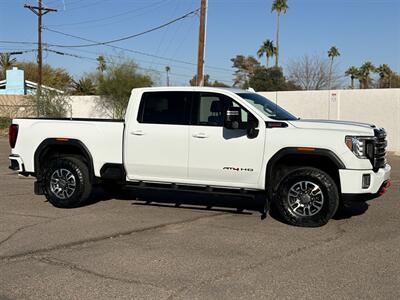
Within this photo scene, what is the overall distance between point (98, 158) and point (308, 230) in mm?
3638

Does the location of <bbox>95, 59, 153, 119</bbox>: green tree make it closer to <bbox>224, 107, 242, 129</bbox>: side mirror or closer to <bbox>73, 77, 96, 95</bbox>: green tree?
<bbox>73, 77, 96, 95</bbox>: green tree

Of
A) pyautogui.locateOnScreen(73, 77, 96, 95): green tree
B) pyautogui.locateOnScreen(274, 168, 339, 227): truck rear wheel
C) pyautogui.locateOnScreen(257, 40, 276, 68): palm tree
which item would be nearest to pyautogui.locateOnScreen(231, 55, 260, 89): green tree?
pyautogui.locateOnScreen(257, 40, 276, 68): palm tree

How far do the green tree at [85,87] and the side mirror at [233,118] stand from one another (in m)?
31.0

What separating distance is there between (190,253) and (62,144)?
12.8 ft

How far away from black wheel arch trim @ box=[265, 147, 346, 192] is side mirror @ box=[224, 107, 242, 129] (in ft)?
2.38

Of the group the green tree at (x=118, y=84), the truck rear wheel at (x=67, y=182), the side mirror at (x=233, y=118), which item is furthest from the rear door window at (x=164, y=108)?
the green tree at (x=118, y=84)

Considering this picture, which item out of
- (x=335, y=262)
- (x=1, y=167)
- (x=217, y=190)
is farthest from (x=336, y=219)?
(x=1, y=167)

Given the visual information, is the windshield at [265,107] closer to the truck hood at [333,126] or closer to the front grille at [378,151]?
the truck hood at [333,126]

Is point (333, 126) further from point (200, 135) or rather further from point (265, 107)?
point (200, 135)

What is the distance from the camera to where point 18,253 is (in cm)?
625

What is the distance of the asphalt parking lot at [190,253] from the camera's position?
5004 mm

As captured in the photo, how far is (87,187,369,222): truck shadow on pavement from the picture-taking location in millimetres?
8852

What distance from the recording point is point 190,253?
6234 millimetres

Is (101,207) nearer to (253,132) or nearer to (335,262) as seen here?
(253,132)
